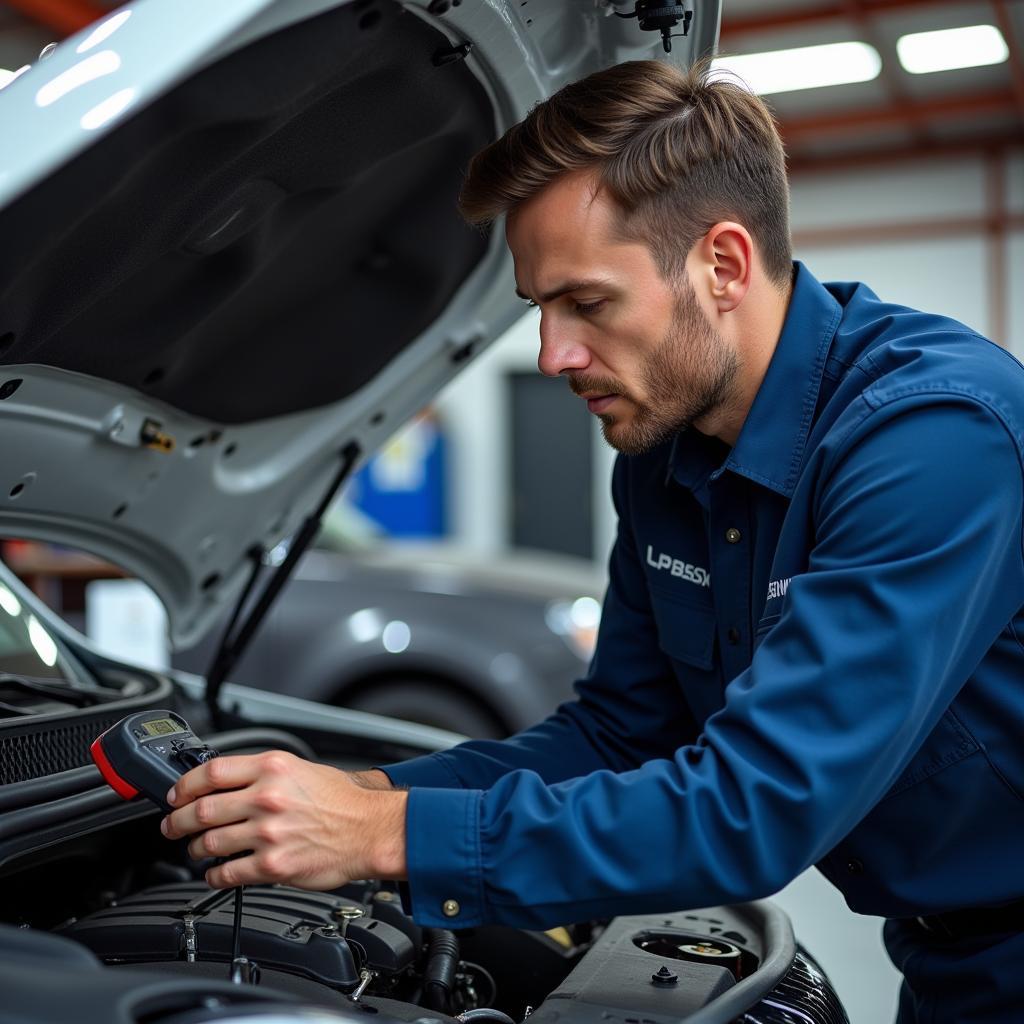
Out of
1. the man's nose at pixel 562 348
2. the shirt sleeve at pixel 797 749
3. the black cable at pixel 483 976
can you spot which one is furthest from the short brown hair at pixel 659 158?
the black cable at pixel 483 976

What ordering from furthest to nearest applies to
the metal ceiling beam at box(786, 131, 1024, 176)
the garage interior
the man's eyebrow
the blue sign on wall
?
the blue sign on wall → the metal ceiling beam at box(786, 131, 1024, 176) → the garage interior → the man's eyebrow

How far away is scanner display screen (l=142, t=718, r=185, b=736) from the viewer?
122 cm

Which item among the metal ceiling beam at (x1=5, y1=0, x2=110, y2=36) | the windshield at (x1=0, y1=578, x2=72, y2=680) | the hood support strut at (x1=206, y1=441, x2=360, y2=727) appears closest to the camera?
the windshield at (x1=0, y1=578, x2=72, y2=680)

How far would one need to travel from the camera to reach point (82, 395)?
159 cm

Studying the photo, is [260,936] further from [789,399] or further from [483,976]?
[789,399]

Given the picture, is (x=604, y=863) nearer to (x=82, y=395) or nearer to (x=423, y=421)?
(x=82, y=395)

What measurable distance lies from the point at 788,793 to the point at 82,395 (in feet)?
3.39

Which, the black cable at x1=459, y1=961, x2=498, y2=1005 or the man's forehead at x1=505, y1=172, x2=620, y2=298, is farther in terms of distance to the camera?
the black cable at x1=459, y1=961, x2=498, y2=1005

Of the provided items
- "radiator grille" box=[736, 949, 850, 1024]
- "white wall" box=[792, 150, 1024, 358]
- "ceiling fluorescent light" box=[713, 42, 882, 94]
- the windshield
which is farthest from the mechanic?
"white wall" box=[792, 150, 1024, 358]

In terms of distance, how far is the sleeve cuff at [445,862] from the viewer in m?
1.08

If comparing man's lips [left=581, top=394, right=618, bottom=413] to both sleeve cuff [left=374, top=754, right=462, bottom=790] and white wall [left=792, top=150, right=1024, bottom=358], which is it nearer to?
sleeve cuff [left=374, top=754, right=462, bottom=790]

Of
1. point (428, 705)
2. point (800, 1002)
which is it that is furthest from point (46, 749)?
point (428, 705)

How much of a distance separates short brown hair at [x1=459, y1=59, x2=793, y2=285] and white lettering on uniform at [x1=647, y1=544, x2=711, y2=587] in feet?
1.21

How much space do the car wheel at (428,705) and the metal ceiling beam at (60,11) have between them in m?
3.48
